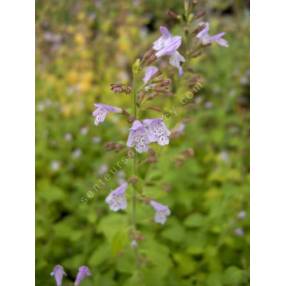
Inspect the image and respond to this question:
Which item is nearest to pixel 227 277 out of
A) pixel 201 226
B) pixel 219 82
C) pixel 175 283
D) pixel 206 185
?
pixel 175 283

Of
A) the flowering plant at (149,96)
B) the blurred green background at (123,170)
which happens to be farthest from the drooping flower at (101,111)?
the blurred green background at (123,170)

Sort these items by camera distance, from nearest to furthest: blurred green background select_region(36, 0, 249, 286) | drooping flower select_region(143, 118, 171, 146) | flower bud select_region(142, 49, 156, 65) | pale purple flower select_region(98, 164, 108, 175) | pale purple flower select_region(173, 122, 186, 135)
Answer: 1. drooping flower select_region(143, 118, 171, 146)
2. flower bud select_region(142, 49, 156, 65)
3. pale purple flower select_region(173, 122, 186, 135)
4. blurred green background select_region(36, 0, 249, 286)
5. pale purple flower select_region(98, 164, 108, 175)

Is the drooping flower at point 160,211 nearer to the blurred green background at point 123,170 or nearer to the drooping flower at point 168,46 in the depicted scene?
the blurred green background at point 123,170

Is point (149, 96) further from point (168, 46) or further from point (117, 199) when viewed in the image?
point (117, 199)

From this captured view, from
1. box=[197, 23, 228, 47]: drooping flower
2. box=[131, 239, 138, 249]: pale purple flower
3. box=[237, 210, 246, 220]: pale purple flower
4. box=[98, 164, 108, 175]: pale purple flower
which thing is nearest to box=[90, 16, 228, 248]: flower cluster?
box=[131, 239, 138, 249]: pale purple flower

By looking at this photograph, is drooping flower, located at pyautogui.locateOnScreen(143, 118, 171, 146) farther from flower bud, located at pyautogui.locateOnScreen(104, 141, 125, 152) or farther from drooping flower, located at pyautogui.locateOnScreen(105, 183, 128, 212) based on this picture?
drooping flower, located at pyautogui.locateOnScreen(105, 183, 128, 212)
